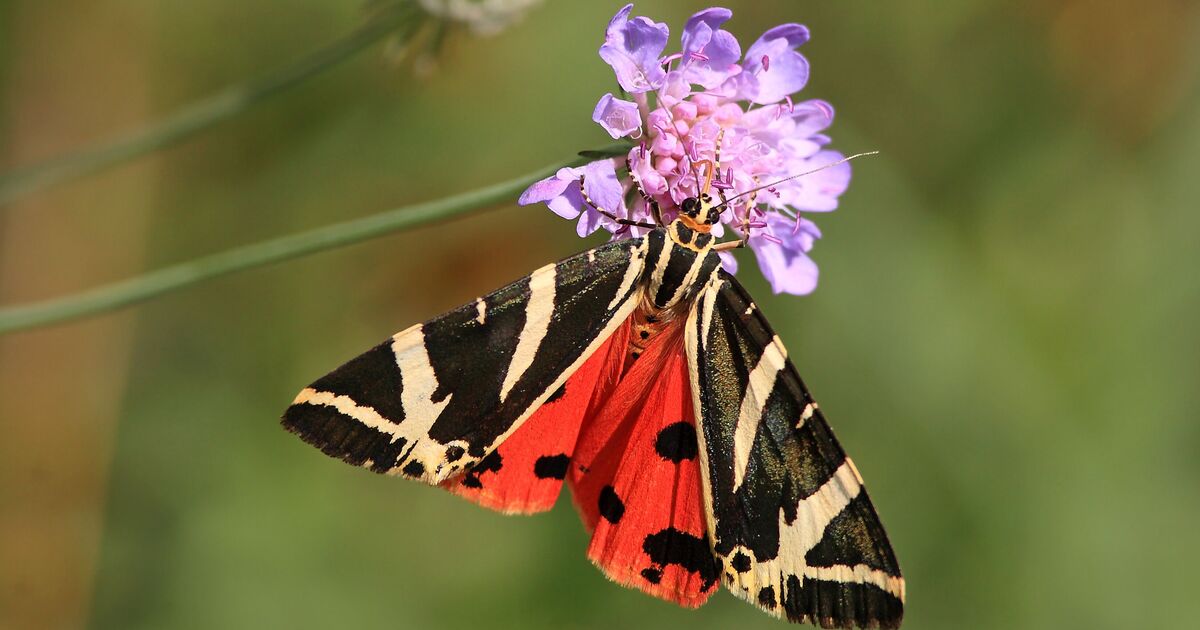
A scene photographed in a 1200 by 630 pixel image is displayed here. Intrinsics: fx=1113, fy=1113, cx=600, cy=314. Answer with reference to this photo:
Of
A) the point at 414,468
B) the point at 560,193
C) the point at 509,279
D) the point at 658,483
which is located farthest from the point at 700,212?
the point at 509,279

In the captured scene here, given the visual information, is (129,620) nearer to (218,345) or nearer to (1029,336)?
(218,345)

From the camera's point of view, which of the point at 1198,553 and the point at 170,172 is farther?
the point at 170,172

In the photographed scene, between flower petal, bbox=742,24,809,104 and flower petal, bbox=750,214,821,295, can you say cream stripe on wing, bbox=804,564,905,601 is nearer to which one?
flower petal, bbox=750,214,821,295

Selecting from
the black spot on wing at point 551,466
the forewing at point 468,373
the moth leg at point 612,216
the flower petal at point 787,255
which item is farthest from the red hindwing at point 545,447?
the flower petal at point 787,255

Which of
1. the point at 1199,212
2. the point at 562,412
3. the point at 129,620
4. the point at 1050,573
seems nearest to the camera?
the point at 562,412

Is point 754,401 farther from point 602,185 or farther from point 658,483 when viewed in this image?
point 602,185

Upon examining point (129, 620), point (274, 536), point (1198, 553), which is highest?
point (1198, 553)

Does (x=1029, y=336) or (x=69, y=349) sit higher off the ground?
(x=1029, y=336)

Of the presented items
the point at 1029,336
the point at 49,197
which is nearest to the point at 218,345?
the point at 49,197
